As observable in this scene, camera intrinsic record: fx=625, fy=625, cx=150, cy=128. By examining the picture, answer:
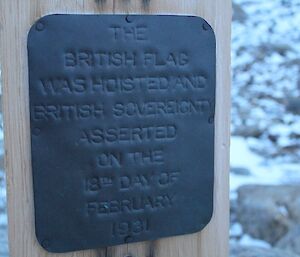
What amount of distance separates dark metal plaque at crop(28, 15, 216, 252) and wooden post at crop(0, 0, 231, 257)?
0.03 metres

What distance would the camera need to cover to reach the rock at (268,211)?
12.6ft

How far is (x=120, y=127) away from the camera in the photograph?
1769mm

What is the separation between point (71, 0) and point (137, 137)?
1.39 feet

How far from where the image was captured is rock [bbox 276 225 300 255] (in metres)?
3.44

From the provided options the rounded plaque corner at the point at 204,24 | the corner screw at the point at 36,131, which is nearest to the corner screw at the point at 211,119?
the rounded plaque corner at the point at 204,24

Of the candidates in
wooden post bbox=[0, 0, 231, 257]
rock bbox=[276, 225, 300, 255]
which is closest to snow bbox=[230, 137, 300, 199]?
rock bbox=[276, 225, 300, 255]

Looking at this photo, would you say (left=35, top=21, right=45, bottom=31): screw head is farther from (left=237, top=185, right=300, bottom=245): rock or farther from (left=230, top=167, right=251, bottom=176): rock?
(left=230, top=167, right=251, bottom=176): rock

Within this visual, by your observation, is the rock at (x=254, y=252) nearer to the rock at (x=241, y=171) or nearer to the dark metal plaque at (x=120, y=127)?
the rock at (x=241, y=171)

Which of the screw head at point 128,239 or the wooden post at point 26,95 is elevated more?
the wooden post at point 26,95

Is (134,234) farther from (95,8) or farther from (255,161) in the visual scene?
(255,161)

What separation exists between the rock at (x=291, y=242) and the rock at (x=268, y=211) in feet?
0.45

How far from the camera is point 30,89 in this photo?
5.49ft

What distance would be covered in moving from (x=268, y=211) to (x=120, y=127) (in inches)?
93.0

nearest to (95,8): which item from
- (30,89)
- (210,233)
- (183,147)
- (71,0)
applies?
(71,0)
